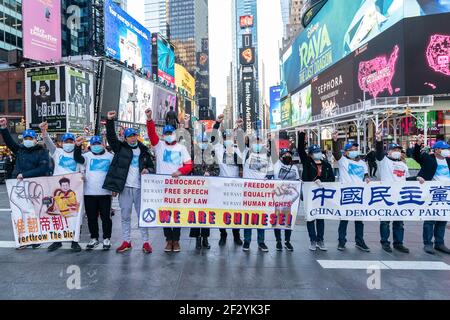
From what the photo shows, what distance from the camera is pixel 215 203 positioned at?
19.1 feet

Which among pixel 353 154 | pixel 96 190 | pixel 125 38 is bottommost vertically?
pixel 96 190

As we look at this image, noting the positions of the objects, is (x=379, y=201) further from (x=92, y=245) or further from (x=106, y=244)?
(x=92, y=245)

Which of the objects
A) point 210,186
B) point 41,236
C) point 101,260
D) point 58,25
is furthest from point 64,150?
point 58,25

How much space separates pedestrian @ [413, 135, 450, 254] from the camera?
19.9ft

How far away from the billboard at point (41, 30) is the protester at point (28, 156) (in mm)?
24935

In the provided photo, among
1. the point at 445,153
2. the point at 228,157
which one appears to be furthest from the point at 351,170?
the point at 228,157

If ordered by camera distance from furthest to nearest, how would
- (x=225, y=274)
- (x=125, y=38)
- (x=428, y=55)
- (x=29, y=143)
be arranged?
(x=125, y=38) → (x=428, y=55) → (x=29, y=143) → (x=225, y=274)

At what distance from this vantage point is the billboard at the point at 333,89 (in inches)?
1711

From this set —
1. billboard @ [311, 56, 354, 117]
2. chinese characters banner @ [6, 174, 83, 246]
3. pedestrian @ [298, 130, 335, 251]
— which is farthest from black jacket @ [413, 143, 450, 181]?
billboard @ [311, 56, 354, 117]

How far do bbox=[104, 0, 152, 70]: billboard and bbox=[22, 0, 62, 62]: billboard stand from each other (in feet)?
24.7

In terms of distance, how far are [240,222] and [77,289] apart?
2656mm

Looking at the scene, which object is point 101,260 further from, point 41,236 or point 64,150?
point 64,150

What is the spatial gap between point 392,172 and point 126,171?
4.62 m

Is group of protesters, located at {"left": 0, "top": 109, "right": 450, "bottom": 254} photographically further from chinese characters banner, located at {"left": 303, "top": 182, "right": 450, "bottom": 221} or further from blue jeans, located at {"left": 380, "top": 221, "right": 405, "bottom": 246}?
chinese characters banner, located at {"left": 303, "top": 182, "right": 450, "bottom": 221}
